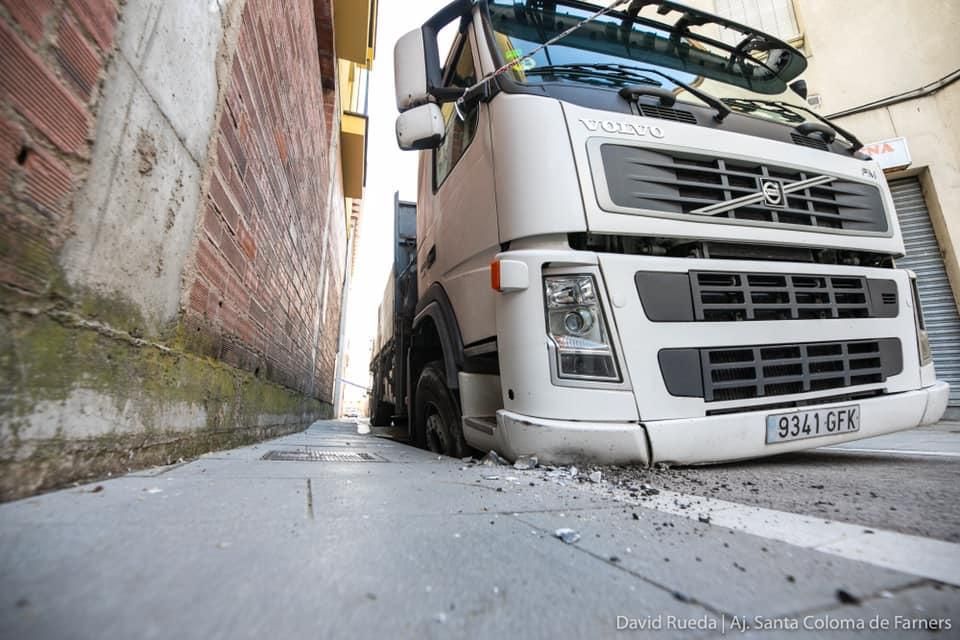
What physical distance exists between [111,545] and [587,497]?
1.18 meters

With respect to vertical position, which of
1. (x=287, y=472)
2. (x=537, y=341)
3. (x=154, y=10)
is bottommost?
(x=287, y=472)

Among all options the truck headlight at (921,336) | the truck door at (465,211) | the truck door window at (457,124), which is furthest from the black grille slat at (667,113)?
the truck headlight at (921,336)

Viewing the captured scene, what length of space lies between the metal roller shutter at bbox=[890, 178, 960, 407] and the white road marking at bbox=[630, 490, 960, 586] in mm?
7272

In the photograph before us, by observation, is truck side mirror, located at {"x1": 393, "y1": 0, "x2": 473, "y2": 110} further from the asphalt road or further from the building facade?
the building facade

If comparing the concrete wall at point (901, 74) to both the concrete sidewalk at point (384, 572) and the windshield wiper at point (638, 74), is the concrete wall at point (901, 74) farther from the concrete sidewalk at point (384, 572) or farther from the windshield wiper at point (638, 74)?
the concrete sidewalk at point (384, 572)

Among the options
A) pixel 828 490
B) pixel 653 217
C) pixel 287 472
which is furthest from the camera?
pixel 653 217

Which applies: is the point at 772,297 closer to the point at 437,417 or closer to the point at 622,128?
the point at 622,128

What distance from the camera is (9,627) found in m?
0.48

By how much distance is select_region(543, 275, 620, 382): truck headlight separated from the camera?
178 centimetres

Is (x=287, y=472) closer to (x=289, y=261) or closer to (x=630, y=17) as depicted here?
(x=289, y=261)

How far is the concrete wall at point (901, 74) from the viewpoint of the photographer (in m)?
6.04

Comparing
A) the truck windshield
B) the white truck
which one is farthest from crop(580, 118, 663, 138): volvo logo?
the truck windshield

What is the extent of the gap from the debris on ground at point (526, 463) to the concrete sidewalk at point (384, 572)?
601 mm

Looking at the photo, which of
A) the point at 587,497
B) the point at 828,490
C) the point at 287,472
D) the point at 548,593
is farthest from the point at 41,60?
the point at 828,490
